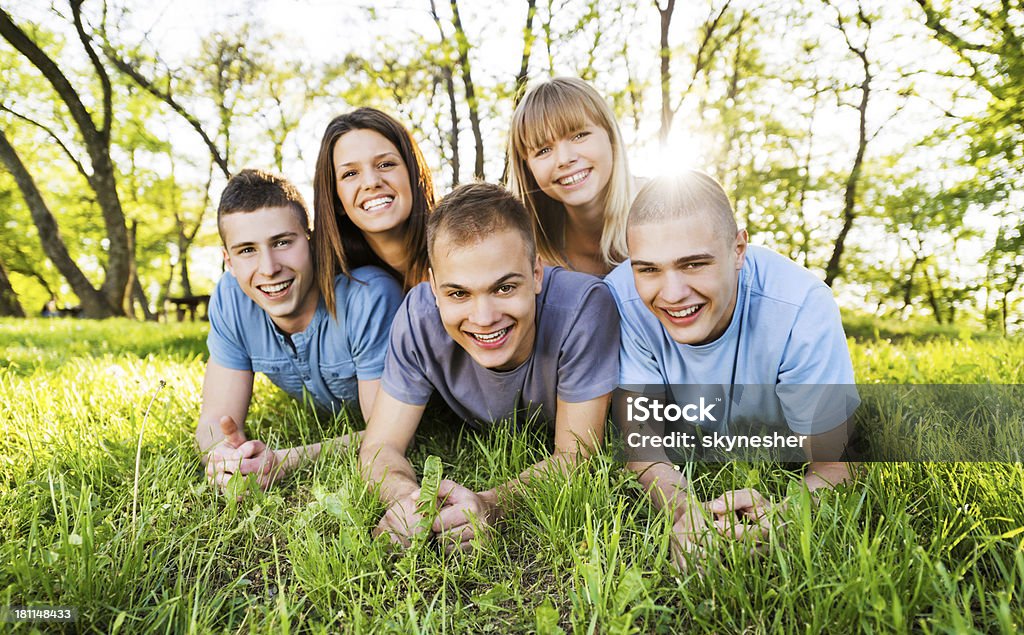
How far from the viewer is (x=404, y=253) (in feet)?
11.2

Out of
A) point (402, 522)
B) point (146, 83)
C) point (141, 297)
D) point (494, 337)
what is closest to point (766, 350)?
point (494, 337)

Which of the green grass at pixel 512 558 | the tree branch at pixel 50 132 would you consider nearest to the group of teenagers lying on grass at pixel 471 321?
the green grass at pixel 512 558

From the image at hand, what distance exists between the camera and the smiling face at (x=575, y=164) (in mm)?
3637

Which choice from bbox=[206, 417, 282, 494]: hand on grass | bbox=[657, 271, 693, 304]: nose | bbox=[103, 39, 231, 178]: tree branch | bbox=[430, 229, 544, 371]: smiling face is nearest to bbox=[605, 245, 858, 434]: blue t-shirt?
bbox=[657, 271, 693, 304]: nose

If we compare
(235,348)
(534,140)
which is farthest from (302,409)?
(534,140)

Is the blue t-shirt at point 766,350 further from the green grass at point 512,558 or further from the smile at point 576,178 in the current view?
the smile at point 576,178

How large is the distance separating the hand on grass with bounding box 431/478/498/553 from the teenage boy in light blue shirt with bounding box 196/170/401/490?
0.89m

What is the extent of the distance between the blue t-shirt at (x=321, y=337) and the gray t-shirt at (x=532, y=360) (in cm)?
36

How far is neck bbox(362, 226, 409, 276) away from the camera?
336 cm

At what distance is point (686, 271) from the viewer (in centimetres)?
225

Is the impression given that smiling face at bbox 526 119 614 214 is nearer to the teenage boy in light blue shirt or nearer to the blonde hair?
the blonde hair

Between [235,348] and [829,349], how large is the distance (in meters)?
2.73

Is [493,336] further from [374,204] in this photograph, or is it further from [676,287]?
[374,204]

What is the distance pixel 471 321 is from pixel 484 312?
0.07 metres
